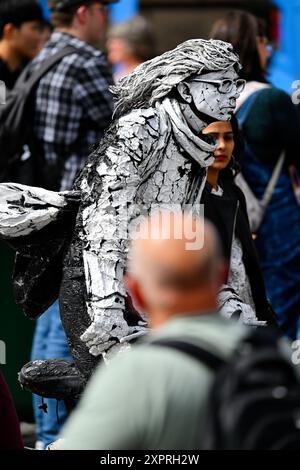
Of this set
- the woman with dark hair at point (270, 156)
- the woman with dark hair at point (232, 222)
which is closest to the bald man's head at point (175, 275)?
the woman with dark hair at point (232, 222)

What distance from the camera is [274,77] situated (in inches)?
334

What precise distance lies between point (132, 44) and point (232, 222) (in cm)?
233

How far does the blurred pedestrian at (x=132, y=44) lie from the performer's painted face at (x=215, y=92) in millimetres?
2395

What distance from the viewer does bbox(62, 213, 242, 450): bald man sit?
10.1 ft

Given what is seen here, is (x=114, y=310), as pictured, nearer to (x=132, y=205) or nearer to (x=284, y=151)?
(x=132, y=205)

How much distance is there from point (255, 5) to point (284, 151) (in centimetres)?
557

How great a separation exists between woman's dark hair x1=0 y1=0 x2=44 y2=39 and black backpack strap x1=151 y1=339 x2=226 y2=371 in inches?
189

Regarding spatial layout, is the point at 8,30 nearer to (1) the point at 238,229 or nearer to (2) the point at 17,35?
(2) the point at 17,35

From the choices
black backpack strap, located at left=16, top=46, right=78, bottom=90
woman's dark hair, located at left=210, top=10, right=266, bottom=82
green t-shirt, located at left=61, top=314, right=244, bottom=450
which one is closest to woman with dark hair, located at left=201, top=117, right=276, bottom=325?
woman's dark hair, located at left=210, top=10, right=266, bottom=82

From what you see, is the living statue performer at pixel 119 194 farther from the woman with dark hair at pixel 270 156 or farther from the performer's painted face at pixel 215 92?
the woman with dark hair at pixel 270 156

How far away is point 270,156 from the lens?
654 cm

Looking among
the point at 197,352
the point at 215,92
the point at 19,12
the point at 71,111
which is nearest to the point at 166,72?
the point at 215,92

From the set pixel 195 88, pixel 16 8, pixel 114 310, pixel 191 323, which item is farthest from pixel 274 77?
pixel 191 323

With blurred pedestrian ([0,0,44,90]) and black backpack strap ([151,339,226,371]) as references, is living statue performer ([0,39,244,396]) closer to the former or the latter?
black backpack strap ([151,339,226,371])
